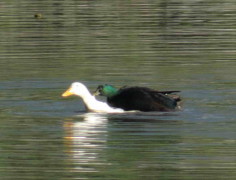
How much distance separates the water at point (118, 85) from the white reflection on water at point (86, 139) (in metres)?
0.01

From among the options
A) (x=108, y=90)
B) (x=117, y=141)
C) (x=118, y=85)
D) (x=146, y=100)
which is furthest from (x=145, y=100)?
Answer: (x=117, y=141)

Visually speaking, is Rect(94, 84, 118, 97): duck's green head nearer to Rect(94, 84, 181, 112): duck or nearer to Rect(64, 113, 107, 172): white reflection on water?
Rect(94, 84, 181, 112): duck

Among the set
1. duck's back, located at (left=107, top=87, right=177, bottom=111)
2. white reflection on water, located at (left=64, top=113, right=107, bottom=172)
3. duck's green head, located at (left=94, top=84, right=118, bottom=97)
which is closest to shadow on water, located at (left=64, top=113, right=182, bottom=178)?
white reflection on water, located at (left=64, top=113, right=107, bottom=172)

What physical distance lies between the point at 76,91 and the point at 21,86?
1.65 meters

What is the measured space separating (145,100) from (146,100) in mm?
15

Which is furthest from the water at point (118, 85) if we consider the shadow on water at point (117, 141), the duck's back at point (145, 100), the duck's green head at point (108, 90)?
the duck's green head at point (108, 90)

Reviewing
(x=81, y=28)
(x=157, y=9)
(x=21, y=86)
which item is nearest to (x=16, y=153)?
(x=21, y=86)

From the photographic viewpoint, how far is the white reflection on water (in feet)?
37.3

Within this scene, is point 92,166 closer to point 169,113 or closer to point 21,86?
point 169,113

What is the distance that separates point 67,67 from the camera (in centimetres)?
1809

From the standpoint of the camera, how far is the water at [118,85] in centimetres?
1125

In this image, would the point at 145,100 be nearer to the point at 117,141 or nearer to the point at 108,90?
the point at 108,90

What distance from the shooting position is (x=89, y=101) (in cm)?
1488

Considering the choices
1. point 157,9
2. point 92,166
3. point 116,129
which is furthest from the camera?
point 157,9
